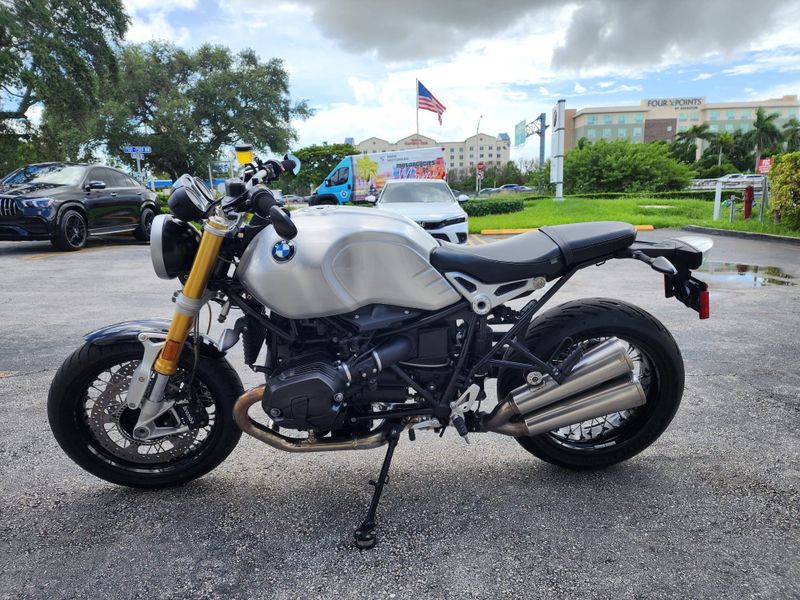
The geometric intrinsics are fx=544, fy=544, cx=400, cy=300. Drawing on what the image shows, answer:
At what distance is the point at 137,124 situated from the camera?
32062 mm

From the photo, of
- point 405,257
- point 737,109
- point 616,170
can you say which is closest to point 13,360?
point 405,257

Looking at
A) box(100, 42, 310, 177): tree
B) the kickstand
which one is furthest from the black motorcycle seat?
box(100, 42, 310, 177): tree

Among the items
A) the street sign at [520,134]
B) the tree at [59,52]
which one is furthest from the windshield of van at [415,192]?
the street sign at [520,134]

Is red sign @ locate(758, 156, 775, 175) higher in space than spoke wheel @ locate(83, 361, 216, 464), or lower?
higher

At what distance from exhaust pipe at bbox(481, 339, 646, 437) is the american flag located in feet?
92.7

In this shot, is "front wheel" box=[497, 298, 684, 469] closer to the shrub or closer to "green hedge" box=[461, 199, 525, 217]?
the shrub

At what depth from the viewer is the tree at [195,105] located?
31.3m

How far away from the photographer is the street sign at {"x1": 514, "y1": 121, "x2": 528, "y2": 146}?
146ft

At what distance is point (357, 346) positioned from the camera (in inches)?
87.7

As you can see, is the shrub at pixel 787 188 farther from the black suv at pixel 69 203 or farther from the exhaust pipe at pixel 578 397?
the black suv at pixel 69 203

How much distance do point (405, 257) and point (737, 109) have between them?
430 feet

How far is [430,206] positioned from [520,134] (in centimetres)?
3857

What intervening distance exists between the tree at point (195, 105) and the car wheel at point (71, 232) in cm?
2229

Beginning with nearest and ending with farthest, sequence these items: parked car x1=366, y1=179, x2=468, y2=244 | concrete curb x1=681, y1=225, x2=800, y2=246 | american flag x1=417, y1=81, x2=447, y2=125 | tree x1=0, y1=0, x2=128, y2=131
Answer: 1. parked car x1=366, y1=179, x2=468, y2=244
2. concrete curb x1=681, y1=225, x2=800, y2=246
3. tree x1=0, y1=0, x2=128, y2=131
4. american flag x1=417, y1=81, x2=447, y2=125
